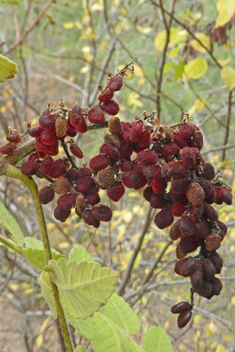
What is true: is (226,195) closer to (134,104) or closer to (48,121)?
(48,121)

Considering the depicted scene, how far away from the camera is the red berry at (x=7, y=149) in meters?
0.50

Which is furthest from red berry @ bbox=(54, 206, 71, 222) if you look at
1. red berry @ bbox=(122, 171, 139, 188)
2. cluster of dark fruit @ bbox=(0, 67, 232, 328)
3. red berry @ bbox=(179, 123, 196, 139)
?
red berry @ bbox=(179, 123, 196, 139)

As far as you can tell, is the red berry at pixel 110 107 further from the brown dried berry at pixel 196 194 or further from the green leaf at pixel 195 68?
the green leaf at pixel 195 68

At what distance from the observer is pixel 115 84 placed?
506 mm

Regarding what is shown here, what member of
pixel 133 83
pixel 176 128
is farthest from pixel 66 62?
pixel 176 128

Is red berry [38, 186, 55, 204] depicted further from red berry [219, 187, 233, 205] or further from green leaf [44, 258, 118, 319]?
red berry [219, 187, 233, 205]

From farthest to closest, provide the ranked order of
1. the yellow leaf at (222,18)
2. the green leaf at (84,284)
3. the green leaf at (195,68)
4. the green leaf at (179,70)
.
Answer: the green leaf at (195,68), the green leaf at (179,70), the yellow leaf at (222,18), the green leaf at (84,284)

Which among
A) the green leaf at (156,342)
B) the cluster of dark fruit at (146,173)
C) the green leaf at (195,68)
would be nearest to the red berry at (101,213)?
the cluster of dark fruit at (146,173)

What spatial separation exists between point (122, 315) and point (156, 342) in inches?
3.4

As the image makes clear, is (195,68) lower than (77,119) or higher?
higher

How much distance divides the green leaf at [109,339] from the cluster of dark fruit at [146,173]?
0.09m

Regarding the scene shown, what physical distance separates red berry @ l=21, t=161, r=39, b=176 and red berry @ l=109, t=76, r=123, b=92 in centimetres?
16

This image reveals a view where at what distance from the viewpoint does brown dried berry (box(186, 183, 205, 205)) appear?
47 centimetres

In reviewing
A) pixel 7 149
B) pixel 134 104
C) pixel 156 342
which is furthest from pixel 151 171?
pixel 134 104
